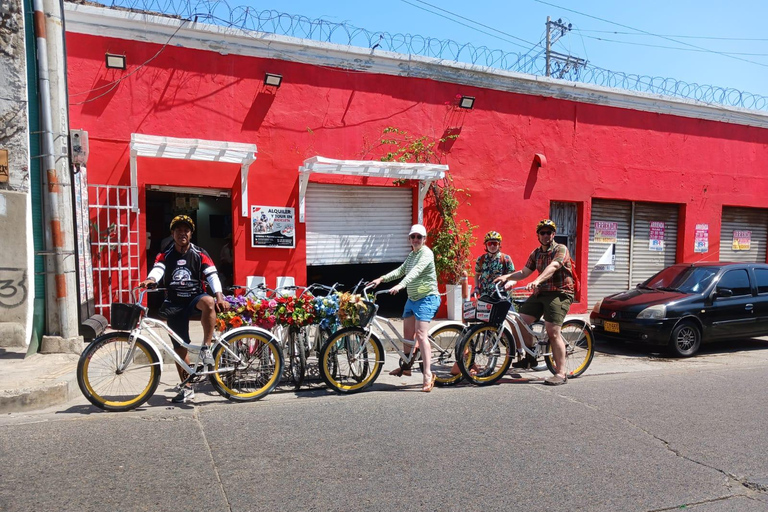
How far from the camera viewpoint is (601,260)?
1310 cm

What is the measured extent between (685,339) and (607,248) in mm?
4458

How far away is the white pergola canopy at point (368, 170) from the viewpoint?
9.70 metres

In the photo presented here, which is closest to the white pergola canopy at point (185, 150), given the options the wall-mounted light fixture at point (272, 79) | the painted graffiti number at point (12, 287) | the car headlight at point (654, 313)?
the wall-mounted light fixture at point (272, 79)

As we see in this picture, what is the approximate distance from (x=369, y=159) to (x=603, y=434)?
700 centimetres

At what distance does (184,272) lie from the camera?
5.88 m

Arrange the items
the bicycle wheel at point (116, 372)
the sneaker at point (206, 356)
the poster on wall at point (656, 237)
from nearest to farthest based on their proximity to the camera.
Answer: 1. the bicycle wheel at point (116, 372)
2. the sneaker at point (206, 356)
3. the poster on wall at point (656, 237)

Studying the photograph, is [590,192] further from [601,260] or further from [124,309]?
[124,309]

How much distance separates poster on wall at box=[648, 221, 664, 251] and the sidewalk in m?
8.91

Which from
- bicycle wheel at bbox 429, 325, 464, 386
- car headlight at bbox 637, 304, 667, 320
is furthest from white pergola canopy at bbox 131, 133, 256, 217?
car headlight at bbox 637, 304, 667, 320

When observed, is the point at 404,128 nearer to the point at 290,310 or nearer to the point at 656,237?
the point at 290,310

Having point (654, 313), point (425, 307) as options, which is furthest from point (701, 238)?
point (425, 307)

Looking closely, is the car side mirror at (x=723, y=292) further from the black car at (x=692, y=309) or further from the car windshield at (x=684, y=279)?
the car windshield at (x=684, y=279)

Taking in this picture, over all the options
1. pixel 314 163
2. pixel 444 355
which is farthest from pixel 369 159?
pixel 444 355

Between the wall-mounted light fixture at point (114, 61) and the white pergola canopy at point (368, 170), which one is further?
the white pergola canopy at point (368, 170)
